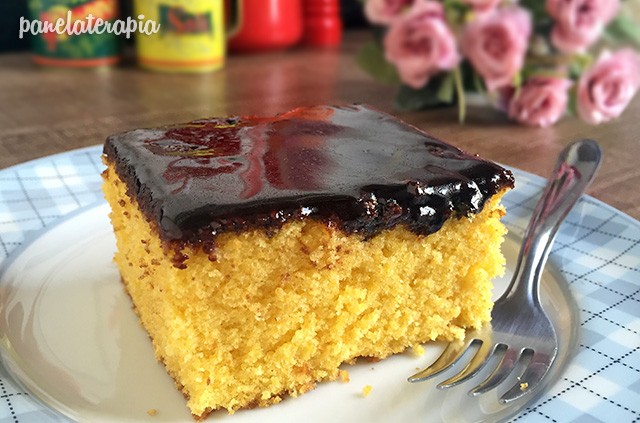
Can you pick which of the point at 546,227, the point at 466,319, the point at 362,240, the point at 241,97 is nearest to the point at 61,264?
the point at 362,240

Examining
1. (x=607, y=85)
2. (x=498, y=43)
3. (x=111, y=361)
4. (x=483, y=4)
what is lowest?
(x=111, y=361)

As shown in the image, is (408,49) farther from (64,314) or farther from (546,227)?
(64,314)

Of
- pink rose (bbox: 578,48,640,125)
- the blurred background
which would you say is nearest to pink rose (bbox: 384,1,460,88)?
the blurred background

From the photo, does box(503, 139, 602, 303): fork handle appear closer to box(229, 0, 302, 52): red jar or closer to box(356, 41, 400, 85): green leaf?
box(356, 41, 400, 85): green leaf

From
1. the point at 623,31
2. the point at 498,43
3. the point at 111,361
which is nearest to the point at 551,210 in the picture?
the point at 498,43

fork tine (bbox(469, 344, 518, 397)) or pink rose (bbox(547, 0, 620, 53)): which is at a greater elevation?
pink rose (bbox(547, 0, 620, 53))

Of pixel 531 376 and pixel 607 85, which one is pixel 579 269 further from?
pixel 607 85
